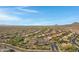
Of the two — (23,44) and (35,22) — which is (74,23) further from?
(23,44)

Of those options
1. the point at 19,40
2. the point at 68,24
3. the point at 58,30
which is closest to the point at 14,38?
the point at 19,40

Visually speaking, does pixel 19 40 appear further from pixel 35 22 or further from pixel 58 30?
pixel 58 30

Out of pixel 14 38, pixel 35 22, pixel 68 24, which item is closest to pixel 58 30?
pixel 68 24

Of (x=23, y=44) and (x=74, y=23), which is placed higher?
(x=74, y=23)
